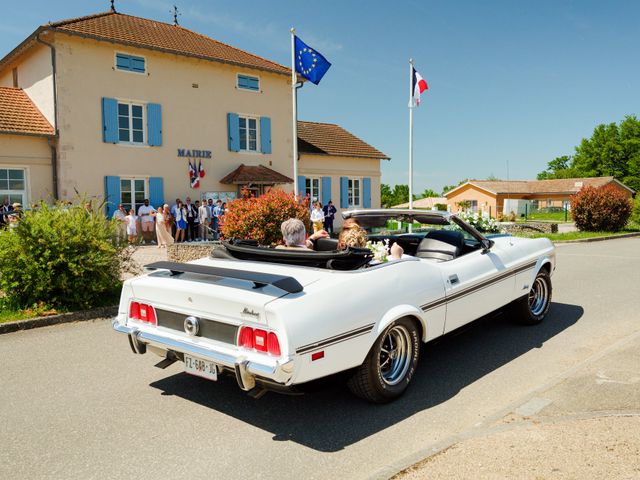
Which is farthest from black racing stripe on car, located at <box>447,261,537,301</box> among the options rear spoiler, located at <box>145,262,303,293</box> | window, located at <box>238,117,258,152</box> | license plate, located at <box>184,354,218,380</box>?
window, located at <box>238,117,258,152</box>

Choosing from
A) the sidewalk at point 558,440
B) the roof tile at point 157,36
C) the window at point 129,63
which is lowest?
the sidewalk at point 558,440

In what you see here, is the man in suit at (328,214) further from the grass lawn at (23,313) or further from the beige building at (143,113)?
the grass lawn at (23,313)

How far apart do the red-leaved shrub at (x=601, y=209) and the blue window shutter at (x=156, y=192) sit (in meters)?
17.5

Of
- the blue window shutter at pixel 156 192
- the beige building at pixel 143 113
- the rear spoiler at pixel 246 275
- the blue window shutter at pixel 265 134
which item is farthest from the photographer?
the blue window shutter at pixel 265 134

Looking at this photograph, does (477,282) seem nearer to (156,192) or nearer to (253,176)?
(156,192)

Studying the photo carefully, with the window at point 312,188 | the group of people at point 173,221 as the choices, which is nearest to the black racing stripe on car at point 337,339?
the group of people at point 173,221

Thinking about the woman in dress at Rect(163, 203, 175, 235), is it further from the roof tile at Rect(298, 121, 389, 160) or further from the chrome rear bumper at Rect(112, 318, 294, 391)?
the chrome rear bumper at Rect(112, 318, 294, 391)

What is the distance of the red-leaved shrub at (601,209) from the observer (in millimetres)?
23172

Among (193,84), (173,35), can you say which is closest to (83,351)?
(193,84)

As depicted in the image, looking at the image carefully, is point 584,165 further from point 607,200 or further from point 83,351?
point 83,351

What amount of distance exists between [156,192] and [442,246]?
16707 millimetres

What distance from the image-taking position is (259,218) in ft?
37.5

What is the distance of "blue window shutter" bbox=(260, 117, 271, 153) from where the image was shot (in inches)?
910

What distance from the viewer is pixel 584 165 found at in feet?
275
